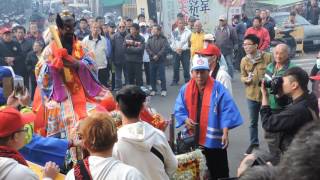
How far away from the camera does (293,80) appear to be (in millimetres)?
4277

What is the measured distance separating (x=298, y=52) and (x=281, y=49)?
501 inches

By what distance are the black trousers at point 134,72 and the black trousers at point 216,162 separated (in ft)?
23.5

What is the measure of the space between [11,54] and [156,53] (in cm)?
336

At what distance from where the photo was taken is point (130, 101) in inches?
143

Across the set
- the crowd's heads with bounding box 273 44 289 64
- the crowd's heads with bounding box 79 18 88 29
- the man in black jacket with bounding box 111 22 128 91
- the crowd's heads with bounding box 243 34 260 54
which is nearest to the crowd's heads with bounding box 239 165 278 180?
the crowd's heads with bounding box 273 44 289 64

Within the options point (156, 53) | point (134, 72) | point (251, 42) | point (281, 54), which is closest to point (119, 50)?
point (134, 72)

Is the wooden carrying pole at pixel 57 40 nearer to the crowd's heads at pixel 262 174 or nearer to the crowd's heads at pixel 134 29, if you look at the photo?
the crowd's heads at pixel 262 174

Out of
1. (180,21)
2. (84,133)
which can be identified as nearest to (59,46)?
(84,133)

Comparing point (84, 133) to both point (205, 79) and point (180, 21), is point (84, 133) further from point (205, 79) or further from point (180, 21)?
point (180, 21)

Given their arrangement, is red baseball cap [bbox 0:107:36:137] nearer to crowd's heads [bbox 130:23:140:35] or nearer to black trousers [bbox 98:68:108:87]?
black trousers [bbox 98:68:108:87]

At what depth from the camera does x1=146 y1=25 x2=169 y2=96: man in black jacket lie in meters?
12.5

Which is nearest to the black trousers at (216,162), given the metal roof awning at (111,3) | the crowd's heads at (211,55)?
the crowd's heads at (211,55)

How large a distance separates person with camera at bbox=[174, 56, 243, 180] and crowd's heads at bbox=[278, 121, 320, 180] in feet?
12.2

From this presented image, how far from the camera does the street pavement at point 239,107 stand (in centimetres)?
748
